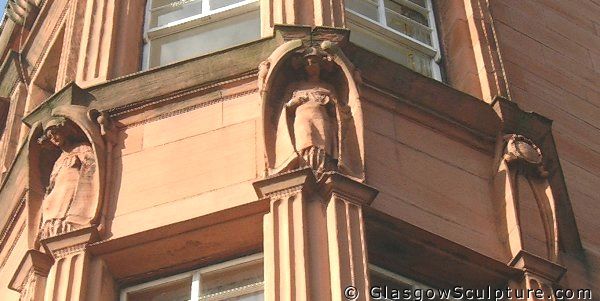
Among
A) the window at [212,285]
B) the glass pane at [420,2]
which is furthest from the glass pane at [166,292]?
the glass pane at [420,2]

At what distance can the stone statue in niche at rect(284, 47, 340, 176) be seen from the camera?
10039 mm

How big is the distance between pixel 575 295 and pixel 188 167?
3.26m

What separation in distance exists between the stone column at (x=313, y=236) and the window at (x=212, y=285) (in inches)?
17.1

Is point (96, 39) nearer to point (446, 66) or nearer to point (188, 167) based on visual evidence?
point (188, 167)

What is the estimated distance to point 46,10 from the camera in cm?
1508

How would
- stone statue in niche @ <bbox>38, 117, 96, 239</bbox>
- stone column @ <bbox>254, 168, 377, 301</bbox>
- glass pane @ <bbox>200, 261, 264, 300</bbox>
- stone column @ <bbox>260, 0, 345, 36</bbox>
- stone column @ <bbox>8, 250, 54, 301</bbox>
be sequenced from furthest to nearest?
stone column @ <bbox>260, 0, 345, 36</bbox>, stone statue in niche @ <bbox>38, 117, 96, 239</bbox>, stone column @ <bbox>8, 250, 54, 301</bbox>, glass pane @ <bbox>200, 261, 264, 300</bbox>, stone column @ <bbox>254, 168, 377, 301</bbox>

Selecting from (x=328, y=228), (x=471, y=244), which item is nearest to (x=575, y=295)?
(x=471, y=244)

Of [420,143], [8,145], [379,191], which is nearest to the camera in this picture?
[379,191]

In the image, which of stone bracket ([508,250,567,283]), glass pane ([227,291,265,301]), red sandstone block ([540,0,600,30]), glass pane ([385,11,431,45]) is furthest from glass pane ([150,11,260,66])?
red sandstone block ([540,0,600,30])

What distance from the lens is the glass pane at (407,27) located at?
13055 mm

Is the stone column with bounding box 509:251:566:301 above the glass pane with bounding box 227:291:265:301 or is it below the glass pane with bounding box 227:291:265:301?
above

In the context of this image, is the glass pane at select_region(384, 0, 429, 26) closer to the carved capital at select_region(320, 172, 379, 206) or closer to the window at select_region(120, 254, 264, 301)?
the carved capital at select_region(320, 172, 379, 206)

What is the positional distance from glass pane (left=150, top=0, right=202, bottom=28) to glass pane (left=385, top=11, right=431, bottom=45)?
6.04 ft

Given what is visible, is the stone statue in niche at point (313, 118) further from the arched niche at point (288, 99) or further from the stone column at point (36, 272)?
the stone column at point (36, 272)
